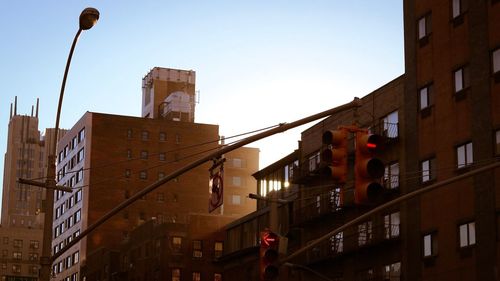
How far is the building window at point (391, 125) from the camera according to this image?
60.4m

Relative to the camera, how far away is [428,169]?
184 ft

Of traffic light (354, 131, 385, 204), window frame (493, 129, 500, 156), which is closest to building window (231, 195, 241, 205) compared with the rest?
window frame (493, 129, 500, 156)

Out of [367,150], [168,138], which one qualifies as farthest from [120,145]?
[367,150]

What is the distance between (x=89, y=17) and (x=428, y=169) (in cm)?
3506

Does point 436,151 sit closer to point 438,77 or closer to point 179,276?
point 438,77

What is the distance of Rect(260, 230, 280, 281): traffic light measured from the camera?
2627 cm

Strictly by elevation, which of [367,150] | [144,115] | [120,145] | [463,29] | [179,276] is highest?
[144,115]

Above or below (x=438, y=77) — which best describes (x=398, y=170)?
below

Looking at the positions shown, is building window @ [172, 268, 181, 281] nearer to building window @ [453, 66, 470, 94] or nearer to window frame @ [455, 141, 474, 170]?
window frame @ [455, 141, 474, 170]

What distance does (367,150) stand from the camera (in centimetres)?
1812

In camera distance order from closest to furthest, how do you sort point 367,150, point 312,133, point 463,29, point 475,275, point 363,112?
point 367,150
point 475,275
point 463,29
point 363,112
point 312,133

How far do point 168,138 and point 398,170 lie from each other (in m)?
88.1

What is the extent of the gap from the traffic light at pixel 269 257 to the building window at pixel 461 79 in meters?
28.1

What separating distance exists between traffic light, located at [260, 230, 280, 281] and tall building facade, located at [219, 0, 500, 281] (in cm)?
1812
